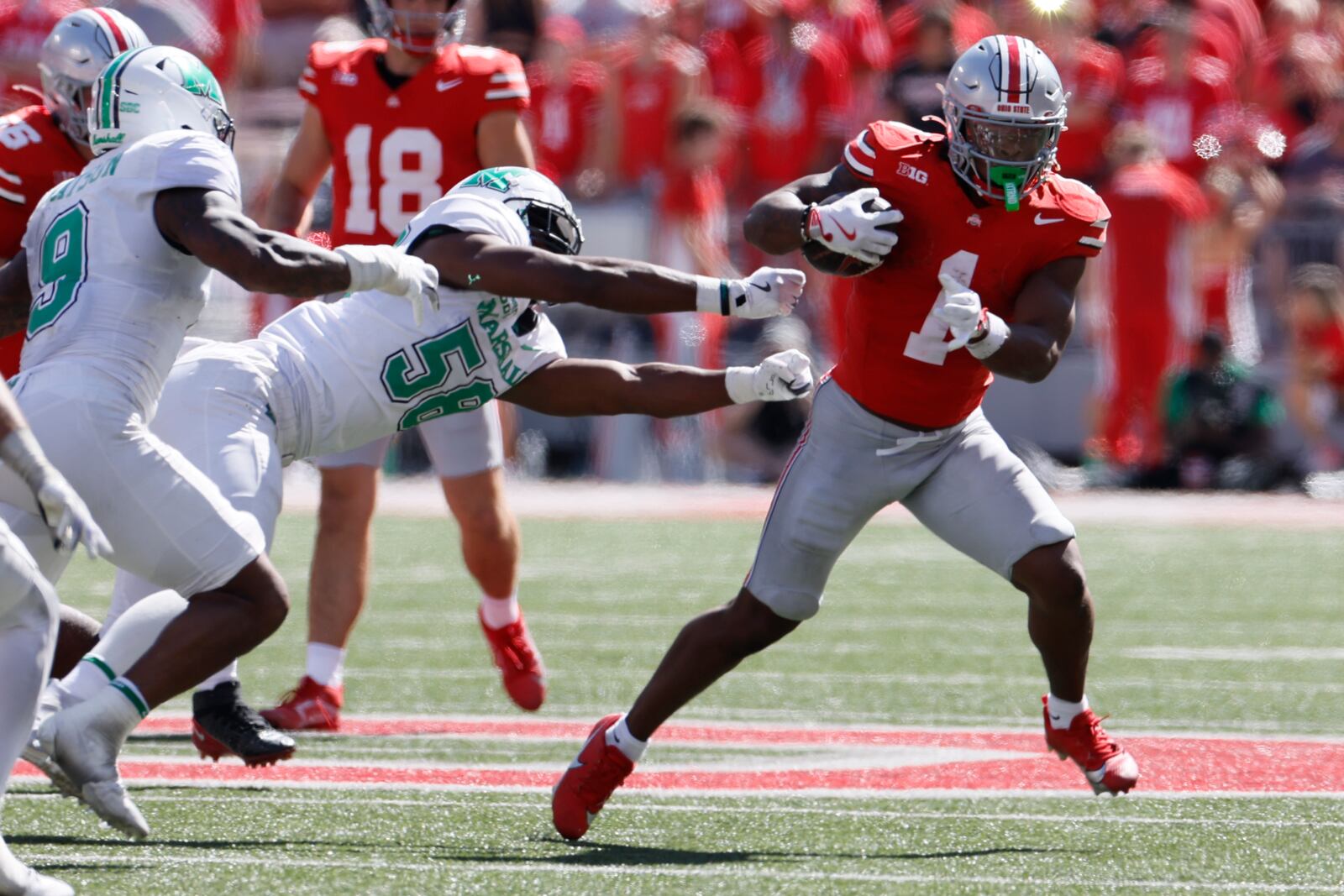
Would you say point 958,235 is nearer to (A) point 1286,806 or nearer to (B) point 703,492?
(A) point 1286,806

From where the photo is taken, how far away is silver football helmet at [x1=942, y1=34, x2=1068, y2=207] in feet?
15.6

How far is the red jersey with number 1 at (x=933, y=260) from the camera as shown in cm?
486

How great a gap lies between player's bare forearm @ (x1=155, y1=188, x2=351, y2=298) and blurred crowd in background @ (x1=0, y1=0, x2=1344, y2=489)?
8.46 metres

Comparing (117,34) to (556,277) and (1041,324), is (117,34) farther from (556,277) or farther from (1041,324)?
(1041,324)

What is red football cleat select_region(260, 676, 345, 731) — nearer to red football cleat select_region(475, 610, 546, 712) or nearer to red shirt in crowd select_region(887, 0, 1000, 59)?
red football cleat select_region(475, 610, 546, 712)

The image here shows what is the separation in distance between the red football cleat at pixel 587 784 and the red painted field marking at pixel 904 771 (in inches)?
18.6

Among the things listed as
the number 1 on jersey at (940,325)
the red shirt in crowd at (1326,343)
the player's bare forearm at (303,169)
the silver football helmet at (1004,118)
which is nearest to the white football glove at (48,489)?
the number 1 on jersey at (940,325)

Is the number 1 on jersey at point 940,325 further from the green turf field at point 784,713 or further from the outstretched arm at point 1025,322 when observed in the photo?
the green turf field at point 784,713

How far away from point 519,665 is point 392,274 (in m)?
2.32

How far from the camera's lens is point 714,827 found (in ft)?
15.4

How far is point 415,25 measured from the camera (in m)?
6.39

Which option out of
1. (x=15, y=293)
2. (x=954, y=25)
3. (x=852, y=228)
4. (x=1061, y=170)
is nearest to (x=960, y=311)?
(x=852, y=228)

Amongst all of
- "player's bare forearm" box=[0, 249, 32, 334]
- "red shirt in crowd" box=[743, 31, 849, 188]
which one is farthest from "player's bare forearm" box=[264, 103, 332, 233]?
"red shirt in crowd" box=[743, 31, 849, 188]

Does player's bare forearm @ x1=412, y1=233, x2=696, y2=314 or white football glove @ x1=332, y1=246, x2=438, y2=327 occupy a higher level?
white football glove @ x1=332, y1=246, x2=438, y2=327
